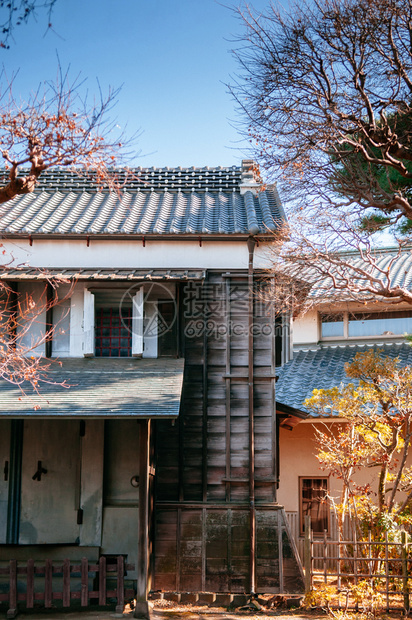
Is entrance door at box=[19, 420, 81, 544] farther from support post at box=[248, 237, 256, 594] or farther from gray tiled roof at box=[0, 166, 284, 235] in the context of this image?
gray tiled roof at box=[0, 166, 284, 235]

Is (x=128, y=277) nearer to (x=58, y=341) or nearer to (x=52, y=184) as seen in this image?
(x=58, y=341)

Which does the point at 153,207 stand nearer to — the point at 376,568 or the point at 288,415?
the point at 288,415

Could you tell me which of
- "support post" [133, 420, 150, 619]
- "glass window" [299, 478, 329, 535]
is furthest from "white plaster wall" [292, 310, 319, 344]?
"support post" [133, 420, 150, 619]

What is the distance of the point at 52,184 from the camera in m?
17.3

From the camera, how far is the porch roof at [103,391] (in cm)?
1099

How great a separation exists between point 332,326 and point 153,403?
10628mm

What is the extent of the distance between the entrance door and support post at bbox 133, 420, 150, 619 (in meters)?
1.91

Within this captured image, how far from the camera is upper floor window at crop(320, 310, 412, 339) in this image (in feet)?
66.0

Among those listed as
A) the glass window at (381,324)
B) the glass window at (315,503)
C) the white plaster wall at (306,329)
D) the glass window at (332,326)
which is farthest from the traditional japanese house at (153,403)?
the glass window at (381,324)

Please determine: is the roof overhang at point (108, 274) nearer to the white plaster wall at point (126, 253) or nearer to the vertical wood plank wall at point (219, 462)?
the white plaster wall at point (126, 253)

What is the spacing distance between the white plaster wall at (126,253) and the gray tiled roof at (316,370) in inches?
187

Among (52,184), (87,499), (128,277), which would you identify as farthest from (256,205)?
(87,499)

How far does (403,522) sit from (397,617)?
101 inches

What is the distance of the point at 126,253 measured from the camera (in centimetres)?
1441
